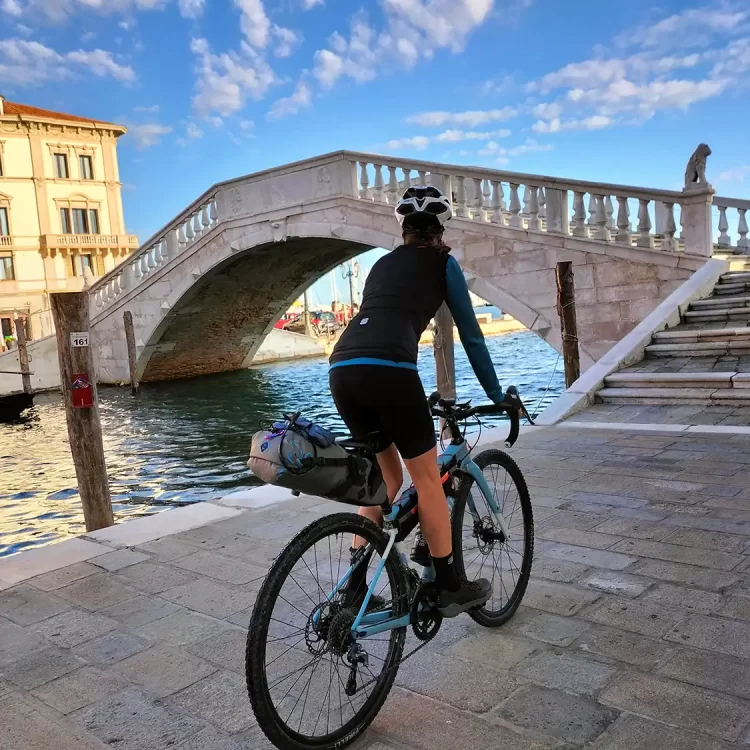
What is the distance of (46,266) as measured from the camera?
37.4 meters

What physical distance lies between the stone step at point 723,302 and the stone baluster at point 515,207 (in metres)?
3.16

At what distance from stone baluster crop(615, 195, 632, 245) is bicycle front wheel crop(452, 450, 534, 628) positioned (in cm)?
822

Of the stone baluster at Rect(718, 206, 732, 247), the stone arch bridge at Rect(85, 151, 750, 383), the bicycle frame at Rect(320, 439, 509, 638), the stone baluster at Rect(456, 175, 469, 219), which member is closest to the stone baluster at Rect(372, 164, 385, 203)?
the stone arch bridge at Rect(85, 151, 750, 383)

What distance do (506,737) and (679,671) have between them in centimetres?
64

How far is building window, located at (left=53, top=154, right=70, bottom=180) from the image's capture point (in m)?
37.9

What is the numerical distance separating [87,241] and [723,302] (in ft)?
117

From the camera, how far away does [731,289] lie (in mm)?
9250

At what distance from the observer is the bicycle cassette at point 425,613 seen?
2.19 meters

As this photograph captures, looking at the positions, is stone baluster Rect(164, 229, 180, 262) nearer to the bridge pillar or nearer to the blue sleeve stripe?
the bridge pillar

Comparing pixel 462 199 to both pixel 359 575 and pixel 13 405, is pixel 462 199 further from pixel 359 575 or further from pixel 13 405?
pixel 359 575

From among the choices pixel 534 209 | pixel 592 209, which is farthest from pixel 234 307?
pixel 592 209

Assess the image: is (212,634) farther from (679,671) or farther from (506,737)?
(679,671)

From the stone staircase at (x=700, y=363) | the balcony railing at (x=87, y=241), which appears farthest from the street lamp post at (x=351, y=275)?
the stone staircase at (x=700, y=363)

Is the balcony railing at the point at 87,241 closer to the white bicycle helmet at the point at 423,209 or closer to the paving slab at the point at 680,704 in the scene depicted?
the white bicycle helmet at the point at 423,209
